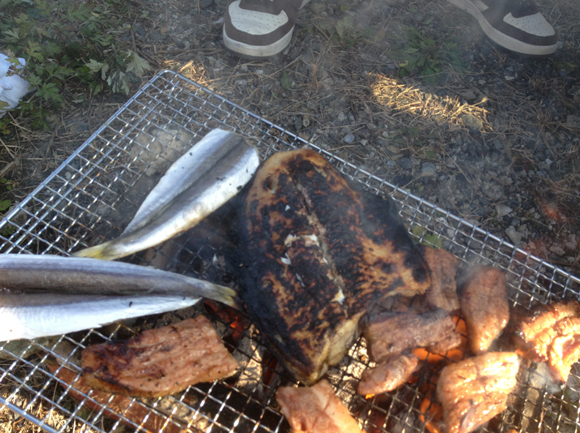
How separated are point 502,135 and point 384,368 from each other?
3.92 metres

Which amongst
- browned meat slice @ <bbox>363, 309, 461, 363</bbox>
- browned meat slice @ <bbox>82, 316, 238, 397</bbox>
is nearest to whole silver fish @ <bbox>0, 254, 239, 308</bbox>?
browned meat slice @ <bbox>82, 316, 238, 397</bbox>

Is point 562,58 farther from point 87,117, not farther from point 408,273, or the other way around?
point 87,117

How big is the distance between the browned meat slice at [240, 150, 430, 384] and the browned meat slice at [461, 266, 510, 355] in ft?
1.68

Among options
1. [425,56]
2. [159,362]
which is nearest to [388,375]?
[159,362]

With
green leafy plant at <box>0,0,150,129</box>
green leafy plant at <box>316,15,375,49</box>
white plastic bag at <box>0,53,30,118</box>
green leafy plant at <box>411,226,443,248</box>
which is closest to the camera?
green leafy plant at <box>411,226,443,248</box>

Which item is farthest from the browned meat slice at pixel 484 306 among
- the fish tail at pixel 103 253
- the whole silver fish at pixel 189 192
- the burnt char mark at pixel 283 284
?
the fish tail at pixel 103 253

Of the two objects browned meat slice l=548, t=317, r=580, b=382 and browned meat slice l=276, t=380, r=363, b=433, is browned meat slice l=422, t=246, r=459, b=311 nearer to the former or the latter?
browned meat slice l=548, t=317, r=580, b=382

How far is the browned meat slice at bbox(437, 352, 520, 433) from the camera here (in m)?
2.66

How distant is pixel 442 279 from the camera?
10.5ft

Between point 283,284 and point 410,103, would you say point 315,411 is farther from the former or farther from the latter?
point 410,103

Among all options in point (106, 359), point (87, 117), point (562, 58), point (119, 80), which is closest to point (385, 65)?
point (562, 58)

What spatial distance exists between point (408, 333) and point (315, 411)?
91 centimetres

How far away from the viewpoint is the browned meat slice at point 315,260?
2.70m

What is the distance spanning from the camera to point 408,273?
2.93 meters
